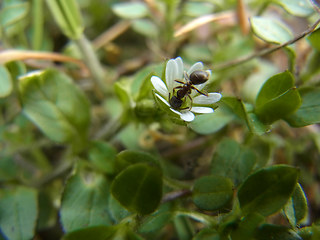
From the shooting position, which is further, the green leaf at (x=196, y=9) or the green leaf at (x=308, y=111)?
the green leaf at (x=196, y=9)

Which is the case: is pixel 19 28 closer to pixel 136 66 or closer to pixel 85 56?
pixel 85 56

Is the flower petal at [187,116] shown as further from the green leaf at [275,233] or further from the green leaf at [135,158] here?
the green leaf at [275,233]

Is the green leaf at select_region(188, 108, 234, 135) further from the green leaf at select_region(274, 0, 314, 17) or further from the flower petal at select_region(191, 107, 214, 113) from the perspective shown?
the green leaf at select_region(274, 0, 314, 17)

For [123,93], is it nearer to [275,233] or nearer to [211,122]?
[211,122]

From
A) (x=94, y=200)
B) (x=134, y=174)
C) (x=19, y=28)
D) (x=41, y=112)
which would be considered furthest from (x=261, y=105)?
(x=19, y=28)

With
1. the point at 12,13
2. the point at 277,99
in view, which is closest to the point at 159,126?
the point at 277,99

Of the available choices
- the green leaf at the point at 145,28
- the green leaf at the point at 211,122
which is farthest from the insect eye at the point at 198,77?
the green leaf at the point at 145,28

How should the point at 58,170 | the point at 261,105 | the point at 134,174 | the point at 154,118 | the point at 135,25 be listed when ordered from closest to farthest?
the point at 134,174 < the point at 261,105 < the point at 154,118 < the point at 58,170 < the point at 135,25
